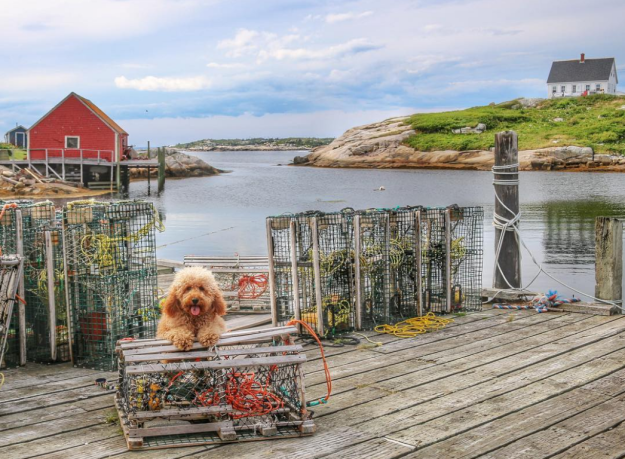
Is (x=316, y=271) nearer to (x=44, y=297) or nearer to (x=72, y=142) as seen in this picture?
(x=44, y=297)

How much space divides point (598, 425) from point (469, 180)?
58516 millimetres

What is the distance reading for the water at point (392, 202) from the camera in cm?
2345

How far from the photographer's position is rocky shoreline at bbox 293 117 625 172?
63.0m

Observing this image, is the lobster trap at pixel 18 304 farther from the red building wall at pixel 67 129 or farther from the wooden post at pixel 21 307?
the red building wall at pixel 67 129

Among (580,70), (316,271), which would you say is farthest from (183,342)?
(580,70)

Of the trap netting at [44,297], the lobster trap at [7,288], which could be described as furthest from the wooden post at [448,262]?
the lobster trap at [7,288]

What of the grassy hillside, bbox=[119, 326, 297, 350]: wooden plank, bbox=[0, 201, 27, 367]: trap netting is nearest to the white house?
the grassy hillside

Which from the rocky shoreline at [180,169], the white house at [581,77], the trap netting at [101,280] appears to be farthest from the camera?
the white house at [581,77]

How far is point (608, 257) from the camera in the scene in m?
9.01

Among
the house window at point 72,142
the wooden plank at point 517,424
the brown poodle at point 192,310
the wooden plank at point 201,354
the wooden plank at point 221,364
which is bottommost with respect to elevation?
the wooden plank at point 517,424

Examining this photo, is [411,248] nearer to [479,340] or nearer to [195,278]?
[479,340]

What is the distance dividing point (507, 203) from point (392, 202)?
38.9 meters

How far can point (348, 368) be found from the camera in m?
6.59

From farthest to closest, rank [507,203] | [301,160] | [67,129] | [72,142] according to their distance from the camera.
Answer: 1. [301,160]
2. [72,142]
3. [67,129]
4. [507,203]
